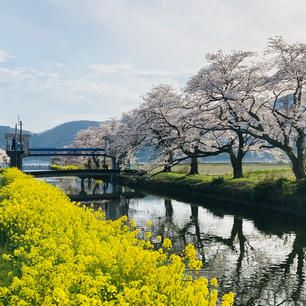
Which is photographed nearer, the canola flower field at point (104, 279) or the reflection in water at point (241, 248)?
the canola flower field at point (104, 279)

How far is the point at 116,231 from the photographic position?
9.58m

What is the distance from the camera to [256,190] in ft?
88.4

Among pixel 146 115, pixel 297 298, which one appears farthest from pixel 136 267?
pixel 146 115

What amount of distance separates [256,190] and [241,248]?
1109 cm

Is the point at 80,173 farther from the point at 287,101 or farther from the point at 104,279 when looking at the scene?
the point at 104,279

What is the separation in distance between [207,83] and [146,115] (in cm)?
1015

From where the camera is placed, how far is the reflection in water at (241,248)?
11403 mm

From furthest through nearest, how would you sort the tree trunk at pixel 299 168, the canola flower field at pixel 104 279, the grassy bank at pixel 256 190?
the tree trunk at pixel 299 168 < the grassy bank at pixel 256 190 < the canola flower field at pixel 104 279

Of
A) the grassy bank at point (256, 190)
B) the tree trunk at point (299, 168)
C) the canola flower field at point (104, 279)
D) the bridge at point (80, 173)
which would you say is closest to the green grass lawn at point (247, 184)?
the grassy bank at point (256, 190)

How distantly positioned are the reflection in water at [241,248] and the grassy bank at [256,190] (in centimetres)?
270

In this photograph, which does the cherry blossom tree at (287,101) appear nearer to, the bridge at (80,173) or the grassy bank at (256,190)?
the grassy bank at (256,190)

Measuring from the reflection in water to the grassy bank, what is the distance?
2.70 meters

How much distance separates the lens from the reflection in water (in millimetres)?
11403

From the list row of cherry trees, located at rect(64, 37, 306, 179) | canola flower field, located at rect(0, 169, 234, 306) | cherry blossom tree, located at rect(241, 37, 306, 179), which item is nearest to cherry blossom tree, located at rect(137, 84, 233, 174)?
row of cherry trees, located at rect(64, 37, 306, 179)
